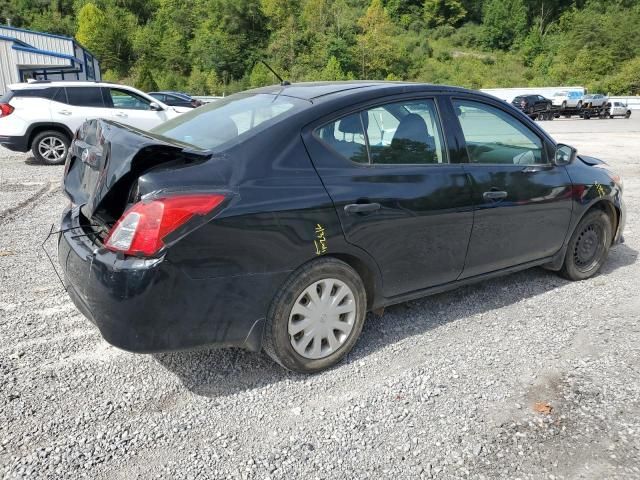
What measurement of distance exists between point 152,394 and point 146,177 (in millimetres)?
1213

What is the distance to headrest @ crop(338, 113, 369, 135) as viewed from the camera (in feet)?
10.1

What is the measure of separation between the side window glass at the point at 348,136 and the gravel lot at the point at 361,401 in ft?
4.11

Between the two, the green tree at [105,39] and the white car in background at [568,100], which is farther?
the green tree at [105,39]

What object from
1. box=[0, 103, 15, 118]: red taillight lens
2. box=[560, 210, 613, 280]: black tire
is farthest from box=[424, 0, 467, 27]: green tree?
box=[560, 210, 613, 280]: black tire

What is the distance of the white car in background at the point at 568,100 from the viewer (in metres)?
34.9

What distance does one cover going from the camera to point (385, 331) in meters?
3.63

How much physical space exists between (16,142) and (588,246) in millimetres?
10383

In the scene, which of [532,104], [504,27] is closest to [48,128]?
[532,104]

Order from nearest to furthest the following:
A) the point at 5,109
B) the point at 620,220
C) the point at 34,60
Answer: the point at 620,220 < the point at 5,109 < the point at 34,60

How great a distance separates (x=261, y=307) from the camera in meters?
2.74

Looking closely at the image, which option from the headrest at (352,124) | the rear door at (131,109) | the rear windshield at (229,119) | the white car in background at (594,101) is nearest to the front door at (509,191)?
the headrest at (352,124)

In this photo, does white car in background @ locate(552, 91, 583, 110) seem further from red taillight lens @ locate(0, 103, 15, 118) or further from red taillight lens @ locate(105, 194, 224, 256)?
red taillight lens @ locate(105, 194, 224, 256)

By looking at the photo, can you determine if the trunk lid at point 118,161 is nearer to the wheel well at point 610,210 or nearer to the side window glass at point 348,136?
the side window glass at point 348,136

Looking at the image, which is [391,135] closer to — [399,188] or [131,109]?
[399,188]
